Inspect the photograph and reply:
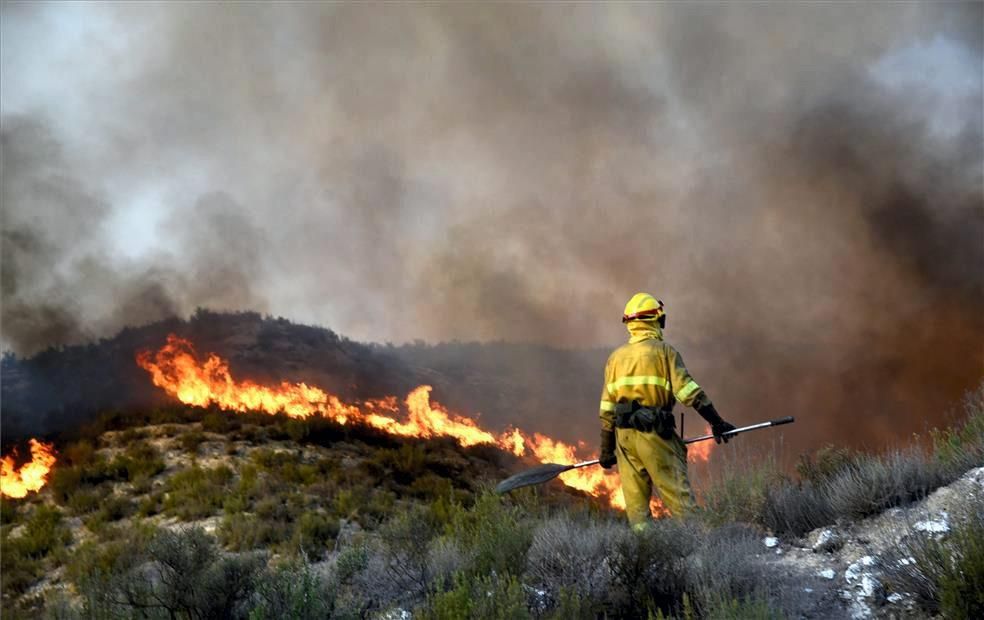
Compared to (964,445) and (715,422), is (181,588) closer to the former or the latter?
(715,422)

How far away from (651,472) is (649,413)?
58 cm

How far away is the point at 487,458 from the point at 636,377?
10.8m

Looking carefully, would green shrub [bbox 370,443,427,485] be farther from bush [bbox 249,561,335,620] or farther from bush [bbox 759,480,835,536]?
bush [bbox 249,561,335,620]

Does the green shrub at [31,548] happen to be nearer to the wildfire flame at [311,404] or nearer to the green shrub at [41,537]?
the green shrub at [41,537]

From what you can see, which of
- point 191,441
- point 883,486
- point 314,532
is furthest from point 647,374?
point 191,441

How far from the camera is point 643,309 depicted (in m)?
7.46

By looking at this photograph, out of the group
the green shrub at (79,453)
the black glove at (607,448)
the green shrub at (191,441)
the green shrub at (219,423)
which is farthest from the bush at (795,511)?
the green shrub at (79,453)

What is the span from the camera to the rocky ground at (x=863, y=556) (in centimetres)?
462

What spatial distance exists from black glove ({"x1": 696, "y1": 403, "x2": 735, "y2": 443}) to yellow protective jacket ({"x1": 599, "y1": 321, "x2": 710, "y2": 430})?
0.26ft

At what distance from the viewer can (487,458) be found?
57.4 ft

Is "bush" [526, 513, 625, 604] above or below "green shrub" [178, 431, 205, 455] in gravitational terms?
below

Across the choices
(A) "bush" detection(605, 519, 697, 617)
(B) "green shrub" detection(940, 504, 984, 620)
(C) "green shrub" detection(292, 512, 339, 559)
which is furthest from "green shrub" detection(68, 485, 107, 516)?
(B) "green shrub" detection(940, 504, 984, 620)

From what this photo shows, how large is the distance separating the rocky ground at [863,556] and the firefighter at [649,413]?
1209 mm

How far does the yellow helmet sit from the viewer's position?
293 inches
